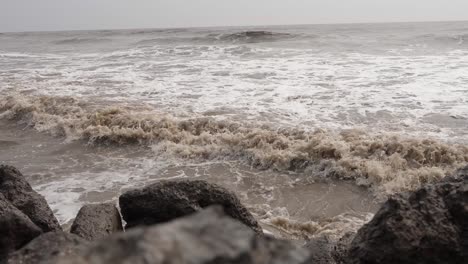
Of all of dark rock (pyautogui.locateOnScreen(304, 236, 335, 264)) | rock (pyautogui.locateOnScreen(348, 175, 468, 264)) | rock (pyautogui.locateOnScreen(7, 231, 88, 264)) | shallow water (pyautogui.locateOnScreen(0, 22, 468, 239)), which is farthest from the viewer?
shallow water (pyautogui.locateOnScreen(0, 22, 468, 239))

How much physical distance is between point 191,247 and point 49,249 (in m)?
1.10

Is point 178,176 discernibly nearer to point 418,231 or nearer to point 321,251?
point 321,251

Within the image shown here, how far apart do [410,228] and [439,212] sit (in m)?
0.29

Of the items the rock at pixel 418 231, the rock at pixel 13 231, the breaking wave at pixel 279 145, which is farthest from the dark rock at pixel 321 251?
the breaking wave at pixel 279 145

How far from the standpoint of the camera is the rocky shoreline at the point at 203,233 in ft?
3.22

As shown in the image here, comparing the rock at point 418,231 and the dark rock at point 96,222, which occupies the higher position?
the rock at point 418,231

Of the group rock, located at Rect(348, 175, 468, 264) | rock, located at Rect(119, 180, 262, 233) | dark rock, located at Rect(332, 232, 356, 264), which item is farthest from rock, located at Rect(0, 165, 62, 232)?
rock, located at Rect(348, 175, 468, 264)

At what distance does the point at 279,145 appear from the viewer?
24.2 feet

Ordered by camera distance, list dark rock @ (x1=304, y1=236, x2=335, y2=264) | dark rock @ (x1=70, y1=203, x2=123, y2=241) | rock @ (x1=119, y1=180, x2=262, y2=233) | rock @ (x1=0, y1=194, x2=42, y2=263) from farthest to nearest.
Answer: rock @ (x1=119, y1=180, x2=262, y2=233) → dark rock @ (x1=70, y1=203, x2=123, y2=241) → dark rock @ (x1=304, y1=236, x2=335, y2=264) → rock @ (x1=0, y1=194, x2=42, y2=263)

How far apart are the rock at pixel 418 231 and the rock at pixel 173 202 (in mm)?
1054

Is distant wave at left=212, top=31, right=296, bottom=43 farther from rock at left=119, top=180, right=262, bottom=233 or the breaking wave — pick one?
rock at left=119, top=180, right=262, bottom=233

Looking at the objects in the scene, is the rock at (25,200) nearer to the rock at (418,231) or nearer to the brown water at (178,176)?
the brown water at (178,176)

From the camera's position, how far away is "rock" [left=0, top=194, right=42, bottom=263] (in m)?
2.78

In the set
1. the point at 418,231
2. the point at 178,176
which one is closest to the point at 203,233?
the point at 418,231
